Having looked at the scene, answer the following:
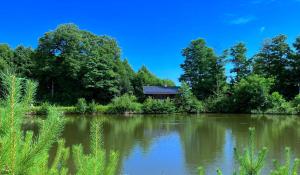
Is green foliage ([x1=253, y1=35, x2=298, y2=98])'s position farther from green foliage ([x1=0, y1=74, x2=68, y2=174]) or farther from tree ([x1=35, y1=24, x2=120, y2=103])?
green foliage ([x1=0, y1=74, x2=68, y2=174])

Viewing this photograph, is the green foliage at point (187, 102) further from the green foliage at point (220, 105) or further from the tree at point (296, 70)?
the tree at point (296, 70)

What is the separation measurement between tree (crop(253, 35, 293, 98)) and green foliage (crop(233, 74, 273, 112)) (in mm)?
3861

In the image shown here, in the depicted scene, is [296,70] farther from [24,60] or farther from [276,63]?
[24,60]

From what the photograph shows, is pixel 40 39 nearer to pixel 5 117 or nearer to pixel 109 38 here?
pixel 109 38

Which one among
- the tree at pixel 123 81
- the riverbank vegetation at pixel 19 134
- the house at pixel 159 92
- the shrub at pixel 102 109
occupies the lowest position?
the riverbank vegetation at pixel 19 134

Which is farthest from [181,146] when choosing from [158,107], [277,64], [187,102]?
[277,64]

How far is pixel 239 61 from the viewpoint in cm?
3672

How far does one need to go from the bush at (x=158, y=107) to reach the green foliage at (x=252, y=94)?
251 inches

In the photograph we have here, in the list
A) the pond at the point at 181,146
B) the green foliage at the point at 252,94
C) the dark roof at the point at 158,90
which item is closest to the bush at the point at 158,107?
the dark roof at the point at 158,90

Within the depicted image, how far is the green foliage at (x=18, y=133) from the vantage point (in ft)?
4.01

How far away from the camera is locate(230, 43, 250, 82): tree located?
120 feet

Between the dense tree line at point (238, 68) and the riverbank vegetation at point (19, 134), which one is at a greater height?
the dense tree line at point (238, 68)

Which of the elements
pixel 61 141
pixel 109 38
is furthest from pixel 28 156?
pixel 109 38

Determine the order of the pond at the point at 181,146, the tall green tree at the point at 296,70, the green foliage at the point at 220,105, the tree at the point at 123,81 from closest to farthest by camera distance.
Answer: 1. the pond at the point at 181,146
2. the green foliage at the point at 220,105
3. the tall green tree at the point at 296,70
4. the tree at the point at 123,81
